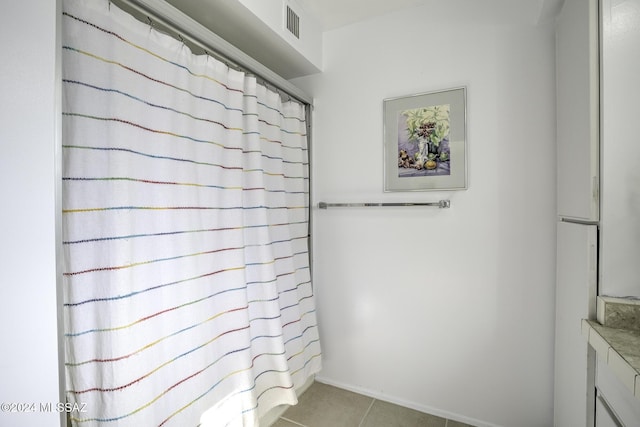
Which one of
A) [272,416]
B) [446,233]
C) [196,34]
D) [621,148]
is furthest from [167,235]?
[621,148]

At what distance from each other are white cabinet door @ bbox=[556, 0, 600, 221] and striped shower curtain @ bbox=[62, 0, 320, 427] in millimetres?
1221

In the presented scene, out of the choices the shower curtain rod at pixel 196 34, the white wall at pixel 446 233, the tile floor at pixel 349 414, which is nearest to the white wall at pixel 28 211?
the shower curtain rod at pixel 196 34

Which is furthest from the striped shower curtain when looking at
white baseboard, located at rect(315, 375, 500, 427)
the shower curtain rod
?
white baseboard, located at rect(315, 375, 500, 427)

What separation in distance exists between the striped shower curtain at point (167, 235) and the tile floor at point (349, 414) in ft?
0.75

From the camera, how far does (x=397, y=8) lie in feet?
5.18

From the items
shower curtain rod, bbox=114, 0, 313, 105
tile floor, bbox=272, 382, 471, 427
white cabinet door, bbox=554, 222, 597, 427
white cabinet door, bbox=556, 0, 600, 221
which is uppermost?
shower curtain rod, bbox=114, 0, 313, 105

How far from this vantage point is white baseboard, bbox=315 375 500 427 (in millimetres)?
1455

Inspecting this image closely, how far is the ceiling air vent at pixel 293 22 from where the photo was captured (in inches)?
57.1

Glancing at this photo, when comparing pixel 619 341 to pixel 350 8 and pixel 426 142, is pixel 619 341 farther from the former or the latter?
pixel 350 8

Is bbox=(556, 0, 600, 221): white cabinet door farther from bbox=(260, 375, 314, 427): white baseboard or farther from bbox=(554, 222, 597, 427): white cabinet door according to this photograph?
bbox=(260, 375, 314, 427): white baseboard

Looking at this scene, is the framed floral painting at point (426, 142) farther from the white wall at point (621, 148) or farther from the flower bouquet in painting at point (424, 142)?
the white wall at point (621, 148)

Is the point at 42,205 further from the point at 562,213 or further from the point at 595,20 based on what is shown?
the point at 562,213

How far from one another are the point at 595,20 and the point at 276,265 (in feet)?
5.02

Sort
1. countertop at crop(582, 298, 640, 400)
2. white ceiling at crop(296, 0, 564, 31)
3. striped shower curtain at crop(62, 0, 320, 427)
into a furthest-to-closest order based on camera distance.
Answer: 1. white ceiling at crop(296, 0, 564, 31)
2. striped shower curtain at crop(62, 0, 320, 427)
3. countertop at crop(582, 298, 640, 400)
